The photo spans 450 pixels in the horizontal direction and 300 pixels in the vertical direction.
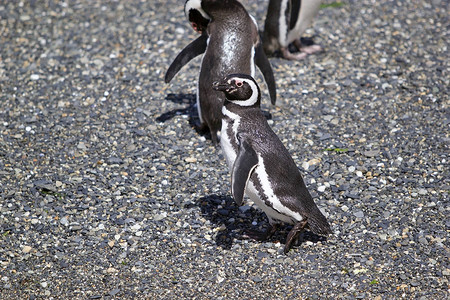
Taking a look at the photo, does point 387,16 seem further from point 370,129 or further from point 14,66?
point 14,66

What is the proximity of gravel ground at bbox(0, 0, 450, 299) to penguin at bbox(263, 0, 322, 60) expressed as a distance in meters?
0.15

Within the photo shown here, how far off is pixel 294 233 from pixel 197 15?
231 cm

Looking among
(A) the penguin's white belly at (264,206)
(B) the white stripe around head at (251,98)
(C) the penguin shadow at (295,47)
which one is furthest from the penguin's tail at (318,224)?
(C) the penguin shadow at (295,47)

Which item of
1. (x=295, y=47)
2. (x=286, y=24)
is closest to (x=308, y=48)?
(x=295, y=47)

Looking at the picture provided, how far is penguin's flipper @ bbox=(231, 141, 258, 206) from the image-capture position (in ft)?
13.0

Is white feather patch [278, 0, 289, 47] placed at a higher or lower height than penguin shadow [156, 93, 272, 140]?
higher

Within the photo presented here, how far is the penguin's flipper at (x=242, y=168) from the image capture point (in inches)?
155

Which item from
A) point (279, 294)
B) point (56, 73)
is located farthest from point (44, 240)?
point (56, 73)

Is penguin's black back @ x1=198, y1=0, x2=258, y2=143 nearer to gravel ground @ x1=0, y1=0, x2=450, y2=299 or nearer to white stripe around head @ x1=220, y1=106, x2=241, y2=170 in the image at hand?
gravel ground @ x1=0, y1=0, x2=450, y2=299

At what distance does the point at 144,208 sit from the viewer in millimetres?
4762

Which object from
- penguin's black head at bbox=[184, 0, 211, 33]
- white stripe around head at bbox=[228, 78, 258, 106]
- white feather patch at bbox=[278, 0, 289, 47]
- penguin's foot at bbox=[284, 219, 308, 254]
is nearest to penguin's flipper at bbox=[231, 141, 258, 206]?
white stripe around head at bbox=[228, 78, 258, 106]

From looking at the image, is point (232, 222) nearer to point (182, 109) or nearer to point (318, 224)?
point (318, 224)

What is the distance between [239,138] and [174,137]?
1.47 metres

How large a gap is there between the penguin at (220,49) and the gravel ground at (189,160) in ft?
1.25
